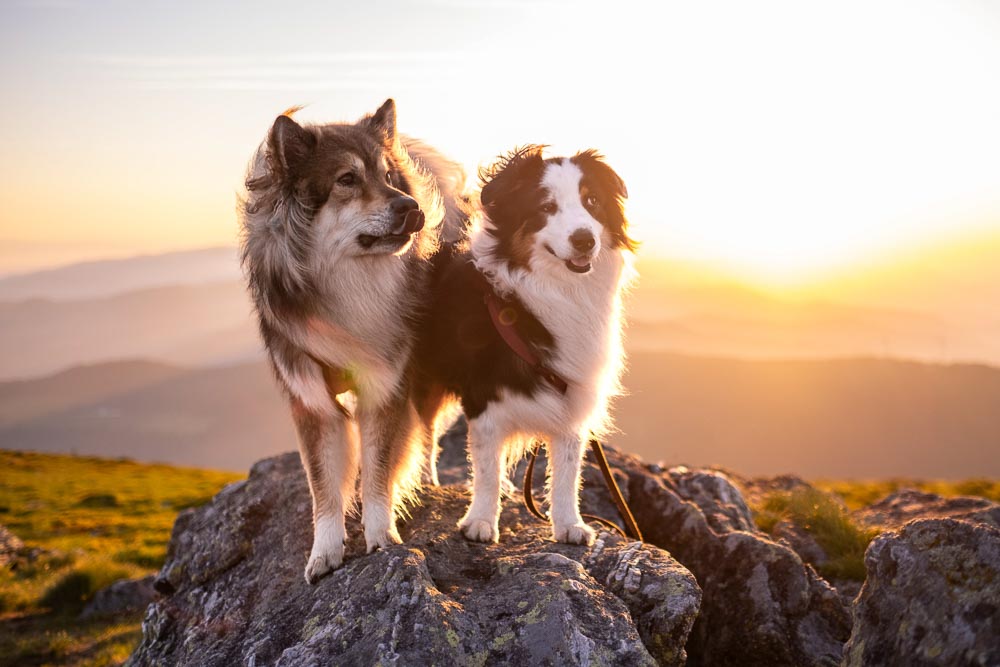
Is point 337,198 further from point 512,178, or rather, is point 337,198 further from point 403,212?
point 512,178

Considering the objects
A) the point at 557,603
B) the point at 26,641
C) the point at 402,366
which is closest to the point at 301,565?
the point at 402,366

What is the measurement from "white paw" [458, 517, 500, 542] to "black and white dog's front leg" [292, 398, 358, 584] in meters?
0.85

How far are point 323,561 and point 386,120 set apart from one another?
303cm

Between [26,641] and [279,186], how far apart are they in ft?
28.4

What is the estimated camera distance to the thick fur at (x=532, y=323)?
486 centimetres

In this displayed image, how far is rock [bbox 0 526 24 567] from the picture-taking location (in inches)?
541

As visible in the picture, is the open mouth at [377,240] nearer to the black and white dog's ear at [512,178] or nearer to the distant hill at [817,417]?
the black and white dog's ear at [512,178]

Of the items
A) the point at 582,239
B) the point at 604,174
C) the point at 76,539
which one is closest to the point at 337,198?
the point at 582,239

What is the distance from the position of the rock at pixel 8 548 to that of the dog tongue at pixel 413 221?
13.7m

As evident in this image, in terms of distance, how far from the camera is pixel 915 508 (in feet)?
26.9

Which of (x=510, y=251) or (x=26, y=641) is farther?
(x=26, y=641)

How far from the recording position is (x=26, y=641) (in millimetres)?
9289

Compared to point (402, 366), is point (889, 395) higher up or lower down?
lower down

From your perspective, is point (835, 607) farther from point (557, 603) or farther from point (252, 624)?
point (252, 624)
